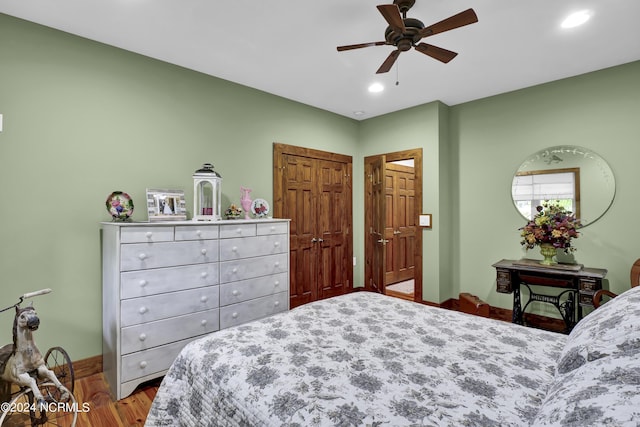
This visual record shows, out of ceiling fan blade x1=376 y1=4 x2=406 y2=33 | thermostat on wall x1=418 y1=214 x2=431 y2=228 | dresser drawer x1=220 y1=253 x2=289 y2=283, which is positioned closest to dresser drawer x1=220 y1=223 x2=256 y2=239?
dresser drawer x1=220 y1=253 x2=289 y2=283

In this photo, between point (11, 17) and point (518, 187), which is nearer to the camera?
point (11, 17)

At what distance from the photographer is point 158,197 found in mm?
2678

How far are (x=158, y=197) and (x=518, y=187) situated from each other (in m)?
3.85

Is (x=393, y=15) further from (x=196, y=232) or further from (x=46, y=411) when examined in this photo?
(x=46, y=411)

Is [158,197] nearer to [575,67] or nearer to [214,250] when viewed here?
[214,250]

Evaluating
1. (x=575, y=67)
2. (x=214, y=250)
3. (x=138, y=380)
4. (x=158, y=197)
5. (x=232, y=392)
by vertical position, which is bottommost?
(x=138, y=380)

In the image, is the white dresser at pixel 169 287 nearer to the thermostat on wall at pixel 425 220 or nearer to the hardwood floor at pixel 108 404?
the hardwood floor at pixel 108 404

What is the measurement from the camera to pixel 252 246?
2.93 m

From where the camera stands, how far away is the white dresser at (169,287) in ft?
7.21

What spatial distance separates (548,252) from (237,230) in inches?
123

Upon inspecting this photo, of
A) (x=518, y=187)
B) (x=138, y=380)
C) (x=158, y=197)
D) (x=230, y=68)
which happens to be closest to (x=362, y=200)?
(x=518, y=187)

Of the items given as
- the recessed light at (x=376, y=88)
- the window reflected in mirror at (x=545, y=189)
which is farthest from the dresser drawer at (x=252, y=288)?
the window reflected in mirror at (x=545, y=189)

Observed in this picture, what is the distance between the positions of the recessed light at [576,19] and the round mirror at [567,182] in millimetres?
1385

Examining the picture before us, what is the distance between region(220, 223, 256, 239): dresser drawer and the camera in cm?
271
